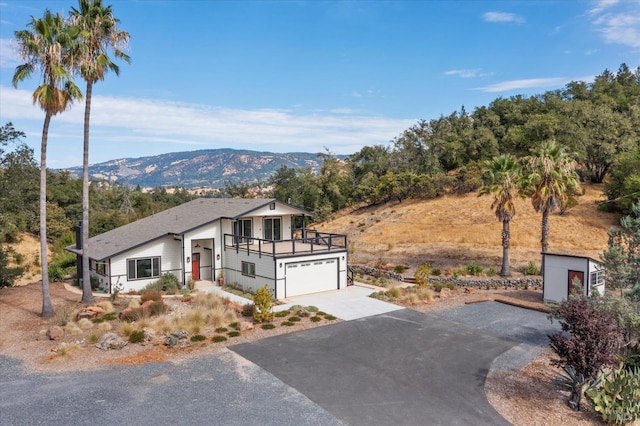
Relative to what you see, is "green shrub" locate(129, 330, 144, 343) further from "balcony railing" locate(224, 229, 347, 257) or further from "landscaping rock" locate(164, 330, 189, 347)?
"balcony railing" locate(224, 229, 347, 257)

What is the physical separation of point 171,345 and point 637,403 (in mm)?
13540

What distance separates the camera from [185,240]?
Answer: 85.3 ft

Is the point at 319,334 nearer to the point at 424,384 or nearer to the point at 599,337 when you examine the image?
the point at 424,384

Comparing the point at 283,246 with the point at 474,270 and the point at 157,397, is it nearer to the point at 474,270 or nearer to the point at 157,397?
the point at 474,270

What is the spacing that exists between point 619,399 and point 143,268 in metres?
22.9

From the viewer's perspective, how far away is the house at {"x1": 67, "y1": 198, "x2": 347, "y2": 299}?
24.2 m

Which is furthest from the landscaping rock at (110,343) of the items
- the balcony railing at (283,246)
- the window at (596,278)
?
the window at (596,278)

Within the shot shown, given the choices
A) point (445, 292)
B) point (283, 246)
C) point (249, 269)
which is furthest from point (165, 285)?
point (445, 292)

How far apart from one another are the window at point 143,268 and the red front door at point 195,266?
2138 mm

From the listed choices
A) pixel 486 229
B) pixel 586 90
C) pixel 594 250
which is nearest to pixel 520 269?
pixel 594 250

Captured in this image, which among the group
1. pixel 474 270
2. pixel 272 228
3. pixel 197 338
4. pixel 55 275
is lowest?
pixel 474 270

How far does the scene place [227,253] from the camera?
2728cm

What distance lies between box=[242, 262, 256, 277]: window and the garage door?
7.62 ft

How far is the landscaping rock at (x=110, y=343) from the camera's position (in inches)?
591
